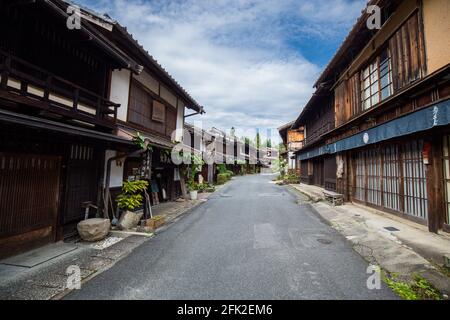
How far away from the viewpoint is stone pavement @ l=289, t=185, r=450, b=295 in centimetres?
432

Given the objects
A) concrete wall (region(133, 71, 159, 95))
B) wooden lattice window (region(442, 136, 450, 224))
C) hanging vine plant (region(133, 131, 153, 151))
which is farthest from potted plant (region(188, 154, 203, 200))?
wooden lattice window (region(442, 136, 450, 224))

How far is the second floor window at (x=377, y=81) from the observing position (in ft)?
27.8

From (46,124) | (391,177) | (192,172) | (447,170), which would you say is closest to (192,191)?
(192,172)

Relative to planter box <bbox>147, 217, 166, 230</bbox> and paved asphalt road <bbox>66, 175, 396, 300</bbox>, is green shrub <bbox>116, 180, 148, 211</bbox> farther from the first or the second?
paved asphalt road <bbox>66, 175, 396, 300</bbox>

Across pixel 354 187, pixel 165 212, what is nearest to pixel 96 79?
pixel 165 212

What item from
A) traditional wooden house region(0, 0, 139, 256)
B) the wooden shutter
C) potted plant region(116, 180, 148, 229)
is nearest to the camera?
traditional wooden house region(0, 0, 139, 256)

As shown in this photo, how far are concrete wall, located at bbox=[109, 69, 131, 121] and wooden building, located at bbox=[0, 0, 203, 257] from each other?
0.04 meters

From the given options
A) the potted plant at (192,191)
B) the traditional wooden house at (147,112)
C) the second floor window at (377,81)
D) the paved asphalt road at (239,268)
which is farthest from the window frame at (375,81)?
the potted plant at (192,191)

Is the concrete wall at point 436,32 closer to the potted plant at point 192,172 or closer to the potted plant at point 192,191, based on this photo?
the potted plant at point 192,172

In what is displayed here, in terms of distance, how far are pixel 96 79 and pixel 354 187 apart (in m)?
13.2

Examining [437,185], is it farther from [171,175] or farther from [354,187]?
[171,175]

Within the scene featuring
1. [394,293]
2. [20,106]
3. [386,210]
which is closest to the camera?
[394,293]

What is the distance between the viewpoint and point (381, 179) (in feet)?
30.5

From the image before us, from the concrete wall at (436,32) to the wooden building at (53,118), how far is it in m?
9.13
